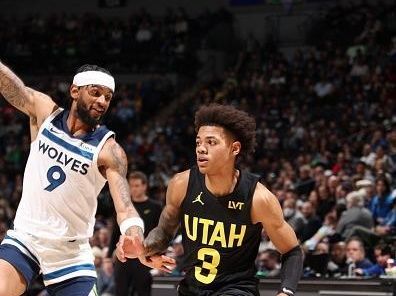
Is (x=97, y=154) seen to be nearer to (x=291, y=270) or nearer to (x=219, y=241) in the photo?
(x=219, y=241)

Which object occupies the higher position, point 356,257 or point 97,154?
point 97,154

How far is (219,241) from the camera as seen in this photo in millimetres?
4523

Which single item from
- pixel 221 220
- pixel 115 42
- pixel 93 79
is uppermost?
pixel 115 42

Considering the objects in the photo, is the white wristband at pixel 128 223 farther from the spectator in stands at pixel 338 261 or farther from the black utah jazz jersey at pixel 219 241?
the spectator in stands at pixel 338 261

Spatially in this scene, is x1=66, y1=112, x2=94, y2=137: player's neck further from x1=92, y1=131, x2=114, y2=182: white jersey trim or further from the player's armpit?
the player's armpit

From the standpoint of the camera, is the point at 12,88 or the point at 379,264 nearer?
the point at 12,88

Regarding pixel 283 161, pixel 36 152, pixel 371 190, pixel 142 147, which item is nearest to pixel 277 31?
pixel 142 147

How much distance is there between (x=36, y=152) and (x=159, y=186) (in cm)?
1049

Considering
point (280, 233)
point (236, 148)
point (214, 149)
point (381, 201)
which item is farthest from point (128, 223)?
point (381, 201)

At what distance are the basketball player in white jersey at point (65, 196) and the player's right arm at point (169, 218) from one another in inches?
13.6

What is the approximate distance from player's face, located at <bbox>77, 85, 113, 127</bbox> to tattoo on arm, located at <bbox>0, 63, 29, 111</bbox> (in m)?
0.41

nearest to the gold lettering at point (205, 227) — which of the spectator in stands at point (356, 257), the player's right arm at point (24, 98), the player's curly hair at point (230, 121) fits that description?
the player's curly hair at point (230, 121)

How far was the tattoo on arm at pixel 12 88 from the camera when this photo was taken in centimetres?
507

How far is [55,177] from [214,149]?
1064 millimetres
